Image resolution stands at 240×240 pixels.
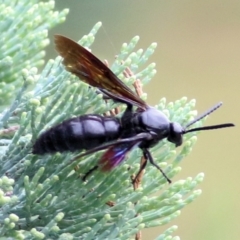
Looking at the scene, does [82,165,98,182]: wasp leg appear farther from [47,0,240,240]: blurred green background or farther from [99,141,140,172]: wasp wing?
[47,0,240,240]: blurred green background

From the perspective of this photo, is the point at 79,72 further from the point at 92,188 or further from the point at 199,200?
the point at 199,200

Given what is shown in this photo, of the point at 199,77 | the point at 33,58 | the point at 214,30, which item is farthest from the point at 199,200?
the point at 33,58

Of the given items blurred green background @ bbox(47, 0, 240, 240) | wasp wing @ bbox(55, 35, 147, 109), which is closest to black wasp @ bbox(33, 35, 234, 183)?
wasp wing @ bbox(55, 35, 147, 109)

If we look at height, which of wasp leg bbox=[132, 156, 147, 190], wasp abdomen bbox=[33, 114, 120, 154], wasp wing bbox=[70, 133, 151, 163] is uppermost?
wasp abdomen bbox=[33, 114, 120, 154]

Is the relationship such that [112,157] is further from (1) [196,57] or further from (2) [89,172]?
(1) [196,57]

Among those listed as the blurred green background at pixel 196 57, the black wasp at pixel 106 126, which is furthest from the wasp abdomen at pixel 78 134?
the blurred green background at pixel 196 57

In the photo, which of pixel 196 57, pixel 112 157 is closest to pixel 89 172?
pixel 112 157

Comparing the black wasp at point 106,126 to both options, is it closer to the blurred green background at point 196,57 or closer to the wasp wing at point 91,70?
the wasp wing at point 91,70
